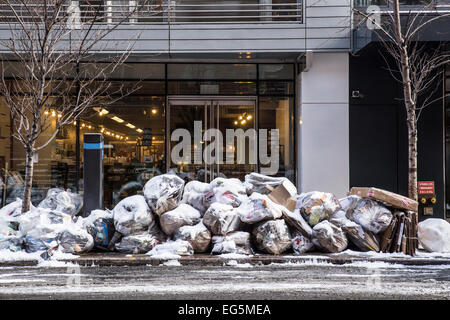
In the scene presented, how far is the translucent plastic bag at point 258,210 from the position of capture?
7602mm

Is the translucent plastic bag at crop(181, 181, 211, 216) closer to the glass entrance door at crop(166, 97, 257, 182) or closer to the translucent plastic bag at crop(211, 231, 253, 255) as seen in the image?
the translucent plastic bag at crop(211, 231, 253, 255)

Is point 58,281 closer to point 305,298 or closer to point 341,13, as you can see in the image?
point 305,298

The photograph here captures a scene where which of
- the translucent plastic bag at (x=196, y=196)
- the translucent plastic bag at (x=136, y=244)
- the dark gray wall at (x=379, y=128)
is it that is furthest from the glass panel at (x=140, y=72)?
the translucent plastic bag at (x=136, y=244)

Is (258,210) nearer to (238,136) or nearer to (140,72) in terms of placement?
(238,136)

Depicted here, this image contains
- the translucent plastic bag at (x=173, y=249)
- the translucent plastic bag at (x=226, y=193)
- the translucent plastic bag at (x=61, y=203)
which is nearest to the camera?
the translucent plastic bag at (x=173, y=249)

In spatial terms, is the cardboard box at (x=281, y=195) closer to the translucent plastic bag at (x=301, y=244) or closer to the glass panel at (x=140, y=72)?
the translucent plastic bag at (x=301, y=244)

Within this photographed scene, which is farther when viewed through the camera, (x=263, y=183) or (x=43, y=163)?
(x=43, y=163)

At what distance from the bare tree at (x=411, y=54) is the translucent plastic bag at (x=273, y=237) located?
11.1 ft

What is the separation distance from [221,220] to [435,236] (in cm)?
411

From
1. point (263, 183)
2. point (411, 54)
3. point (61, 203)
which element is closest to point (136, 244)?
point (61, 203)

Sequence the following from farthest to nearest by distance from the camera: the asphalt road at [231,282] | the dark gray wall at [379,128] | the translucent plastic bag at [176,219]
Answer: the dark gray wall at [379,128], the translucent plastic bag at [176,219], the asphalt road at [231,282]

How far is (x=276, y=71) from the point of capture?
12977 mm

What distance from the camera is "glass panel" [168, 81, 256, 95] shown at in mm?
12906
